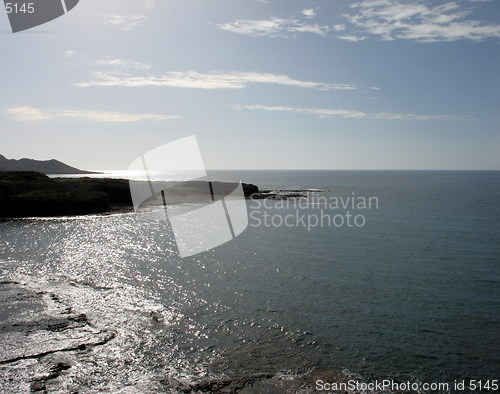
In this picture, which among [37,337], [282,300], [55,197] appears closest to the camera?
[37,337]

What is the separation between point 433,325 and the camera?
18.8 m

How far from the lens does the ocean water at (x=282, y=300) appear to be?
592 inches

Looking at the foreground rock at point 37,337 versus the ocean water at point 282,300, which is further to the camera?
the ocean water at point 282,300

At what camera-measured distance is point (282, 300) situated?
22453 mm

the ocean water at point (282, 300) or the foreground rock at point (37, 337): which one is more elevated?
the foreground rock at point (37, 337)

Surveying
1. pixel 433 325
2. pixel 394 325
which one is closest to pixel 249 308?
pixel 394 325

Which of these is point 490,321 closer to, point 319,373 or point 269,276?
point 319,373

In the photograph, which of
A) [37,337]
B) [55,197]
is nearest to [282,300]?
[37,337]

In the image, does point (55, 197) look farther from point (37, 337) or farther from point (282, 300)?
point (282, 300)

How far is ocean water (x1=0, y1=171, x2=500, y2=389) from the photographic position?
15.0 m

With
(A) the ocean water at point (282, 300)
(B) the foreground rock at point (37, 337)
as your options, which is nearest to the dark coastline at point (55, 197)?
(A) the ocean water at point (282, 300)

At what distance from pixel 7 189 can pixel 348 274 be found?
67589 millimetres

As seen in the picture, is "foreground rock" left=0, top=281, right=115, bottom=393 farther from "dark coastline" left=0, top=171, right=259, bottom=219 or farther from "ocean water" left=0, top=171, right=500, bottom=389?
"dark coastline" left=0, top=171, right=259, bottom=219

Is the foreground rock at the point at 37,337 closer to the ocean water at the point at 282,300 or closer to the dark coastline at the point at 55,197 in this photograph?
the ocean water at the point at 282,300
